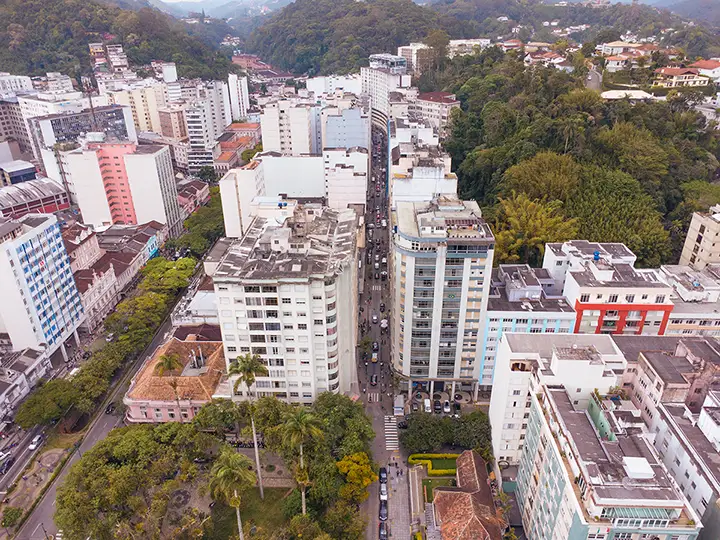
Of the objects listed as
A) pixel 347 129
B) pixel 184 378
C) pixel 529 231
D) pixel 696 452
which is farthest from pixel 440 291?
pixel 347 129

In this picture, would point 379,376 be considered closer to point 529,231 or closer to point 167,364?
point 167,364

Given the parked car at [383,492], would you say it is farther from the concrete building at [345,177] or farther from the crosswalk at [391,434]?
the concrete building at [345,177]

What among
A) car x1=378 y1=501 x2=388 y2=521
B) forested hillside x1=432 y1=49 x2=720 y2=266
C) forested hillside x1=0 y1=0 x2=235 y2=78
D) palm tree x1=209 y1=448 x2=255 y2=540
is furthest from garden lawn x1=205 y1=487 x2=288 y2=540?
forested hillside x1=0 y1=0 x2=235 y2=78

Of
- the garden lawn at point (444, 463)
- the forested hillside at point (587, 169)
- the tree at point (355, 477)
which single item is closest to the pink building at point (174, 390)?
the tree at point (355, 477)

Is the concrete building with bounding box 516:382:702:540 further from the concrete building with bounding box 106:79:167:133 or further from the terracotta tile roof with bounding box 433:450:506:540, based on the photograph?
the concrete building with bounding box 106:79:167:133

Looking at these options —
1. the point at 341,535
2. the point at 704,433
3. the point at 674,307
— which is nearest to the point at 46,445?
the point at 341,535

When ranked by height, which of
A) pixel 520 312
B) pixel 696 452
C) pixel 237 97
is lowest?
pixel 520 312
